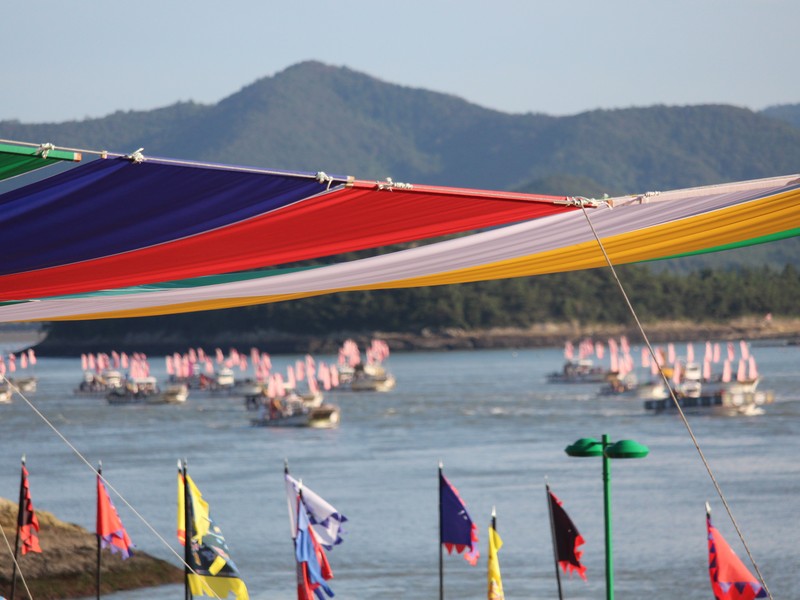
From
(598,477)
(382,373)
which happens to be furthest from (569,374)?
(598,477)

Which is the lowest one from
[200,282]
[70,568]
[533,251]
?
[70,568]

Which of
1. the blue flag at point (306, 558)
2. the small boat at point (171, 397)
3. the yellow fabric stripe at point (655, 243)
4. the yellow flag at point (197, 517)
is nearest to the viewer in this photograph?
the yellow fabric stripe at point (655, 243)

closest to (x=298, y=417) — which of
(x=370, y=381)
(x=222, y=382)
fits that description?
(x=370, y=381)

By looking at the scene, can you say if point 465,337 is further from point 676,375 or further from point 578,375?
point 676,375

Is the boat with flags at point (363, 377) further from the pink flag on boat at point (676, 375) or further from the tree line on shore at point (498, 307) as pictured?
the tree line on shore at point (498, 307)

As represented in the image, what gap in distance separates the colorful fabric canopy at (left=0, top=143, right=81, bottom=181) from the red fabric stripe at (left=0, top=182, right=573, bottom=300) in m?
1.10

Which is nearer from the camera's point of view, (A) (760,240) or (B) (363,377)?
(A) (760,240)

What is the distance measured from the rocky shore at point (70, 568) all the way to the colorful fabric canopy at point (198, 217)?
12.0 meters

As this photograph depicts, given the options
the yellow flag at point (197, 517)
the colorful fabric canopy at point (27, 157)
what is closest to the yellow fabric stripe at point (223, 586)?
the yellow flag at point (197, 517)

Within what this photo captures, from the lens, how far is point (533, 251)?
724cm

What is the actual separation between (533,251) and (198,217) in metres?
2.11

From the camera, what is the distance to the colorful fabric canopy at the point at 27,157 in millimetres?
4855

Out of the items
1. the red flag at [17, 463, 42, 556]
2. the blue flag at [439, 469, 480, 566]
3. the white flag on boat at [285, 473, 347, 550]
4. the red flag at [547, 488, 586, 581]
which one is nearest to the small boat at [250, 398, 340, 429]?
the red flag at [17, 463, 42, 556]

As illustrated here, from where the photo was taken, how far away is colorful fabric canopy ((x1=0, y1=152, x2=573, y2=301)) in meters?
5.35
